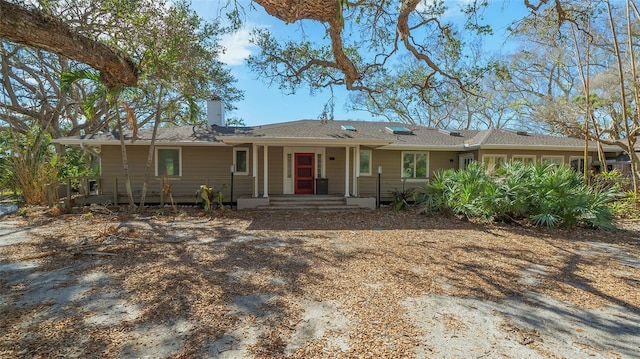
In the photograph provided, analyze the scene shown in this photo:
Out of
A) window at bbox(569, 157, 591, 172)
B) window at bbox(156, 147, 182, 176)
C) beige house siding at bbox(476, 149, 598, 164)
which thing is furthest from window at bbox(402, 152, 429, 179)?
window at bbox(156, 147, 182, 176)

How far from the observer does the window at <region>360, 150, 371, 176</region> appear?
1379cm

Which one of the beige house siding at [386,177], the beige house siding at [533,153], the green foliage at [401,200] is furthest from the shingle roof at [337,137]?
the green foliage at [401,200]

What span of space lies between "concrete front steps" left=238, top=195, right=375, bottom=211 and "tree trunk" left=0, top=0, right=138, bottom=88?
6738mm

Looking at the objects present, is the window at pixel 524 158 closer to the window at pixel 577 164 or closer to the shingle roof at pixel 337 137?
the shingle roof at pixel 337 137

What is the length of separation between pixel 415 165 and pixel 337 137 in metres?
4.46

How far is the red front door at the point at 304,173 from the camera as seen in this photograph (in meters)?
13.4

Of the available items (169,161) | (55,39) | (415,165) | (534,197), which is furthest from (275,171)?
(55,39)

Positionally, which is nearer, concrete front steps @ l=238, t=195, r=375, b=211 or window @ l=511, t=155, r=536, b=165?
concrete front steps @ l=238, t=195, r=375, b=211

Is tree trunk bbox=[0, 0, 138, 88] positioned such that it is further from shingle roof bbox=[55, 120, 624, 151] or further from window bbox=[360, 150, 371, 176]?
window bbox=[360, 150, 371, 176]

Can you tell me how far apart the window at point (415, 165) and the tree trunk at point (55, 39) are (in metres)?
11.4

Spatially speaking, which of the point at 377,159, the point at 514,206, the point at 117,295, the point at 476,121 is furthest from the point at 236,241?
the point at 476,121

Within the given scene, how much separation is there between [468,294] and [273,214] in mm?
7133

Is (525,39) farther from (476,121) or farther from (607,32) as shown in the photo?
(476,121)

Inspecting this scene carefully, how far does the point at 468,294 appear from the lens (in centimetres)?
394
